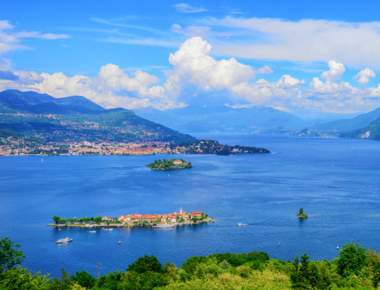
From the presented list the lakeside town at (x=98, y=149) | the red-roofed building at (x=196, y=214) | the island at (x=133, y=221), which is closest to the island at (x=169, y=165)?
the lakeside town at (x=98, y=149)

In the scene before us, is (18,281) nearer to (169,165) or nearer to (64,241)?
(64,241)

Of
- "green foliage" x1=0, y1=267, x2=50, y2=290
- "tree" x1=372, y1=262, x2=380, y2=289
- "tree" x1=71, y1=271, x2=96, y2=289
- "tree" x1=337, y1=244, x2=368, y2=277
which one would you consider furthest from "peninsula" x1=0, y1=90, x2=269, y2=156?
"green foliage" x1=0, y1=267, x2=50, y2=290

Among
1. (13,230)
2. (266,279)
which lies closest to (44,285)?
(266,279)

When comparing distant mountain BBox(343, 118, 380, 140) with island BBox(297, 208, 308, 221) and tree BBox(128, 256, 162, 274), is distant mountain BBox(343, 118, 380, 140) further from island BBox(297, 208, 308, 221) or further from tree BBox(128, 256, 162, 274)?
tree BBox(128, 256, 162, 274)

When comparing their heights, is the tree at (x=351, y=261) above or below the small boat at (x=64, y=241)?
above

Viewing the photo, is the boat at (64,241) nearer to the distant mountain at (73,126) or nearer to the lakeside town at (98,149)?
the lakeside town at (98,149)

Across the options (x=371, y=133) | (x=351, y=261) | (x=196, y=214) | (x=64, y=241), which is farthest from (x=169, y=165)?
(x=371, y=133)
